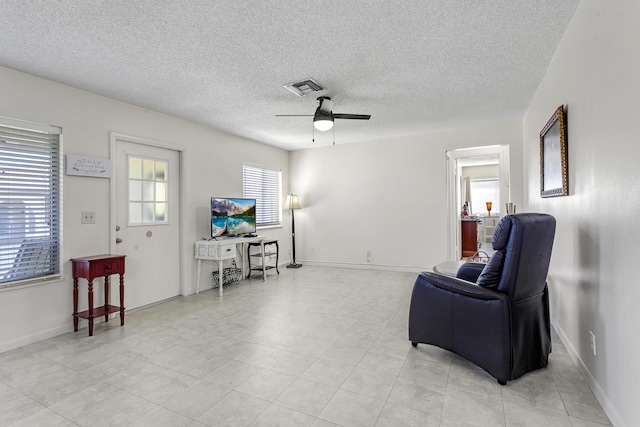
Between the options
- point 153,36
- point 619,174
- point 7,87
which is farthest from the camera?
point 7,87

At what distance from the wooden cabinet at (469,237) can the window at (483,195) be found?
2.39 m

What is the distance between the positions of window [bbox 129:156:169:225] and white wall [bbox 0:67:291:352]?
11.8 inches

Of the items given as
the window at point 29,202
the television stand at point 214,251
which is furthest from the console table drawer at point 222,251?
the window at point 29,202

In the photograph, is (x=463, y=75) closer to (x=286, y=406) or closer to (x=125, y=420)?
(x=286, y=406)

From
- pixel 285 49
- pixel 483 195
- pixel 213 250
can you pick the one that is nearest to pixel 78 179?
pixel 213 250

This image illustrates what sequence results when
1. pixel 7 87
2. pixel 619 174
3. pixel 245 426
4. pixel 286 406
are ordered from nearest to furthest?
pixel 619 174 < pixel 245 426 < pixel 286 406 < pixel 7 87

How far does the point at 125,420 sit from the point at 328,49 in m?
2.85

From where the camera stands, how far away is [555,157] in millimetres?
2598

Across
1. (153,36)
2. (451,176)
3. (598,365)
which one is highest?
(153,36)

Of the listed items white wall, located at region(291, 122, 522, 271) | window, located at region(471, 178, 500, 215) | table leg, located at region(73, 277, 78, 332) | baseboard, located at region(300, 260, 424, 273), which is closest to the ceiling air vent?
white wall, located at region(291, 122, 522, 271)

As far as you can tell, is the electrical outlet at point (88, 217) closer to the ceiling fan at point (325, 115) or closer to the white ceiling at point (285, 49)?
the white ceiling at point (285, 49)

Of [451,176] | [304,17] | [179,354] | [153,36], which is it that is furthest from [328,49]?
[451,176]

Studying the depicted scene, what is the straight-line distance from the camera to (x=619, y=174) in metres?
1.57

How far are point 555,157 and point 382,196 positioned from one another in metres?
3.31
